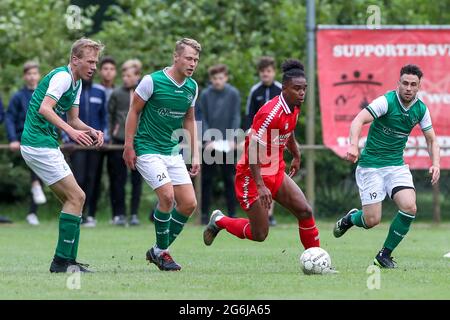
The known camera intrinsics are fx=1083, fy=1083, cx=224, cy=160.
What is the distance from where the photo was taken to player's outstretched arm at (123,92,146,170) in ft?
32.8

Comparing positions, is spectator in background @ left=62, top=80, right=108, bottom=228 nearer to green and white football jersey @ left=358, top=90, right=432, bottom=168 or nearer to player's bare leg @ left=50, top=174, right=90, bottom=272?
green and white football jersey @ left=358, top=90, right=432, bottom=168

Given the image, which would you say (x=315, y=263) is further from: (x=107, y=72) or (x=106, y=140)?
(x=107, y=72)

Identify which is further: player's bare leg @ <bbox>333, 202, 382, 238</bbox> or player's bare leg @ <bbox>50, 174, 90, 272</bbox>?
player's bare leg @ <bbox>333, 202, 382, 238</bbox>

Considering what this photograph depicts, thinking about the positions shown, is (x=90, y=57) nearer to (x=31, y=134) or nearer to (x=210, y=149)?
(x=31, y=134)

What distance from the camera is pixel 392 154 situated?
1085 centimetres

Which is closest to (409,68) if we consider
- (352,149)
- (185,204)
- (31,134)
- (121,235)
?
(352,149)

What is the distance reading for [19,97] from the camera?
16.0 metres

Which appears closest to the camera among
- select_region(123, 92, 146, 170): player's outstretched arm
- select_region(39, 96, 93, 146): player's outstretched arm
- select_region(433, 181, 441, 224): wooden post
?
select_region(39, 96, 93, 146): player's outstretched arm

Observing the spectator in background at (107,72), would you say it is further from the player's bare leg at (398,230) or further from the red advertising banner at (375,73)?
the player's bare leg at (398,230)

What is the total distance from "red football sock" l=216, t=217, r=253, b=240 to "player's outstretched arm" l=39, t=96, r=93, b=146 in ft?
6.61

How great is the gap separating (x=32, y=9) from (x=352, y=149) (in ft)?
35.3

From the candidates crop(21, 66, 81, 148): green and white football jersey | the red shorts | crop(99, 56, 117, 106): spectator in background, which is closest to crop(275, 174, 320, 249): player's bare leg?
the red shorts

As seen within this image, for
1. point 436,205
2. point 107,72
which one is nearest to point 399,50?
point 436,205
